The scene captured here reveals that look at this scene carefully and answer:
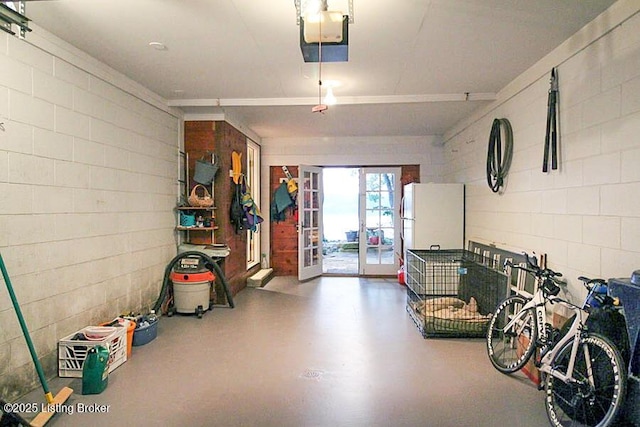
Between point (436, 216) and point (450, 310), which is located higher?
point (436, 216)

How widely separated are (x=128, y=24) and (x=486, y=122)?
4.16 m

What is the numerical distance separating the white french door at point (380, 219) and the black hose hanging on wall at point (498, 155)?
9.82 feet

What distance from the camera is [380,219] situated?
7.72 metres

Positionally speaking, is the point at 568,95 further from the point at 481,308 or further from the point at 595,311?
the point at 481,308

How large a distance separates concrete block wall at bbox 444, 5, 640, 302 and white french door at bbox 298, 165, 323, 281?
12.3ft

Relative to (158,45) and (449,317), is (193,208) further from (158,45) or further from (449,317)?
(449,317)

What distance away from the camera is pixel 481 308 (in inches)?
180

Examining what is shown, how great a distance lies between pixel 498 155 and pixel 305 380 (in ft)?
10.6

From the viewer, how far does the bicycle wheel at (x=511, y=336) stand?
3152 millimetres

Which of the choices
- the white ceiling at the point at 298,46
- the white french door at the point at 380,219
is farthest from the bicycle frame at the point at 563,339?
the white french door at the point at 380,219

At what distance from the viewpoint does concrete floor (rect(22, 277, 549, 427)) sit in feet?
8.47

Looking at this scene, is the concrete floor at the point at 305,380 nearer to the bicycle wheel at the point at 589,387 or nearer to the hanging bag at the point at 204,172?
the bicycle wheel at the point at 589,387

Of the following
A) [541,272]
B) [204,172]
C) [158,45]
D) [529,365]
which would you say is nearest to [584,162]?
[541,272]

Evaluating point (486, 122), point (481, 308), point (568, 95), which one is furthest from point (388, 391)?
point (486, 122)
